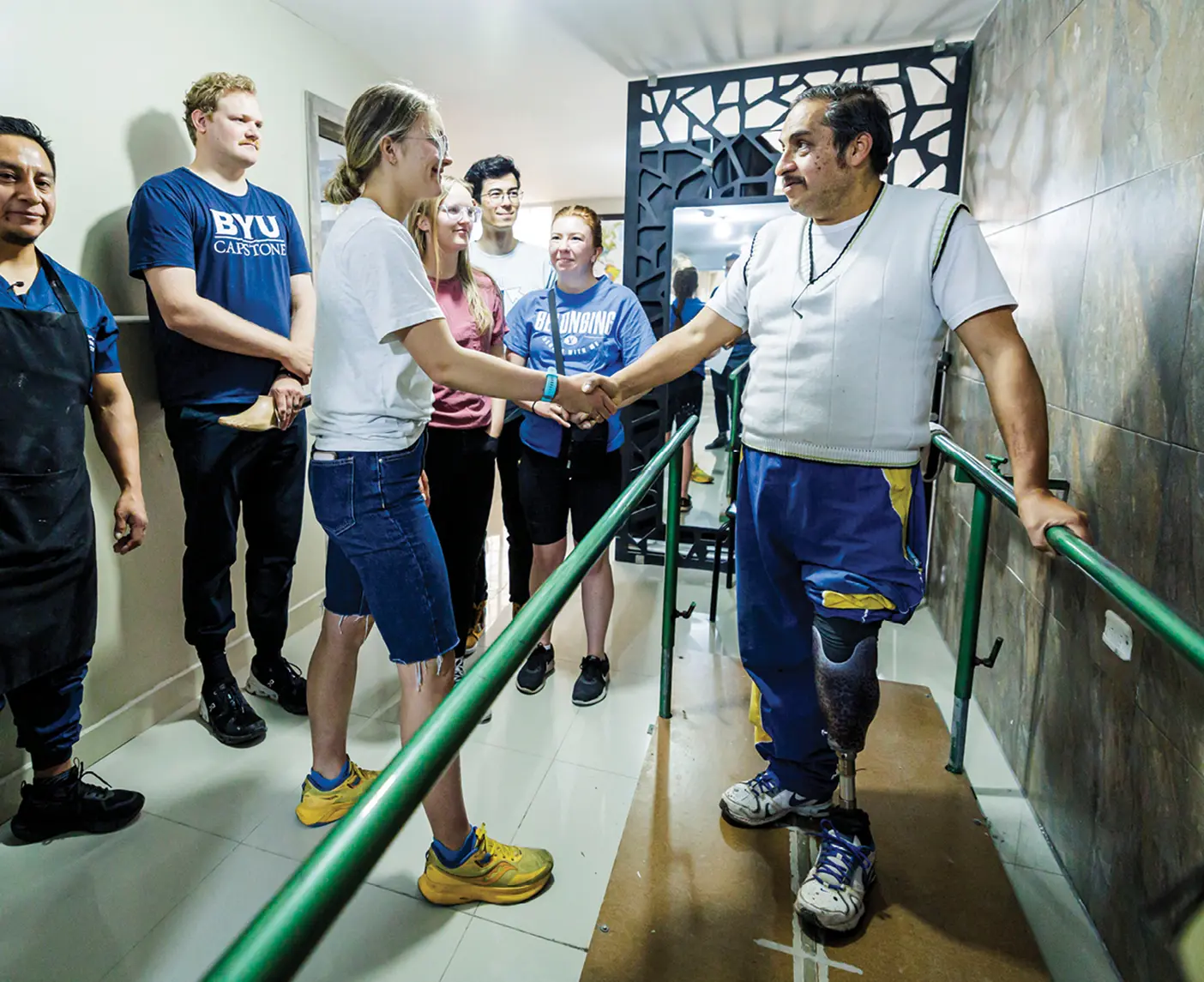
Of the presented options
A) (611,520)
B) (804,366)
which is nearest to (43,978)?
(611,520)

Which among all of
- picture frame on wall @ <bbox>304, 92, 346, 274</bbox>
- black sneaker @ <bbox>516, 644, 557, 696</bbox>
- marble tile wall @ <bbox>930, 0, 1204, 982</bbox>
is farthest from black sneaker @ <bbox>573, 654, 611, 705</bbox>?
picture frame on wall @ <bbox>304, 92, 346, 274</bbox>

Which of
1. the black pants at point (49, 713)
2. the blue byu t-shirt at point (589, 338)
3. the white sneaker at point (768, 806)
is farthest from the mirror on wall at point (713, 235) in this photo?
the black pants at point (49, 713)

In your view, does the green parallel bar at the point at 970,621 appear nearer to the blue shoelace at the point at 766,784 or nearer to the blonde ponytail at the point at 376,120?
the blue shoelace at the point at 766,784

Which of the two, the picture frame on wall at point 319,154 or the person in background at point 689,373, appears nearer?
the picture frame on wall at point 319,154

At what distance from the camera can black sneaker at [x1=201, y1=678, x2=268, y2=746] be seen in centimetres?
207

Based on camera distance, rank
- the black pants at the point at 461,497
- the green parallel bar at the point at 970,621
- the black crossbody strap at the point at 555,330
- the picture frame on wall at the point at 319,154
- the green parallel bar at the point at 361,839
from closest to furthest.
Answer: the green parallel bar at the point at 361,839, the green parallel bar at the point at 970,621, the black pants at the point at 461,497, the black crossbody strap at the point at 555,330, the picture frame on wall at the point at 319,154

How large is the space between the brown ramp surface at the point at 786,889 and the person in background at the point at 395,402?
0.97ft

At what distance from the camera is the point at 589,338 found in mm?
2281

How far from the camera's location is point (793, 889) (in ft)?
4.74

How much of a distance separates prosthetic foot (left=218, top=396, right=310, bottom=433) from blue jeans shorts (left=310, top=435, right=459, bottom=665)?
2.06 ft

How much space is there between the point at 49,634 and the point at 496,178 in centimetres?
190

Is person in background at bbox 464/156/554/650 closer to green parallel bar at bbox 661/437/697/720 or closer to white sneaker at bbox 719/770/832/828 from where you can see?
green parallel bar at bbox 661/437/697/720

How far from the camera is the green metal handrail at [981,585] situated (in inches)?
31.0

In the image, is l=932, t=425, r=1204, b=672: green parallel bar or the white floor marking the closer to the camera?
l=932, t=425, r=1204, b=672: green parallel bar
